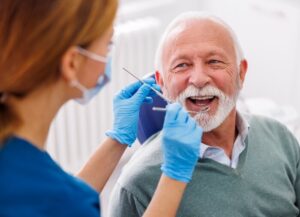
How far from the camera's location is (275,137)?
174 cm

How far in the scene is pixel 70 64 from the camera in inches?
41.1

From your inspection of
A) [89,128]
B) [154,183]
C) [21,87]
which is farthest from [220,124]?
[89,128]

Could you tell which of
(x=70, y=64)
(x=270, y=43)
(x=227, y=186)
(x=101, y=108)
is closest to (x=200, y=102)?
(x=227, y=186)

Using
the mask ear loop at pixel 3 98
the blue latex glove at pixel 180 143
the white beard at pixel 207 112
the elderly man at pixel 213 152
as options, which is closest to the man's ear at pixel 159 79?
the elderly man at pixel 213 152

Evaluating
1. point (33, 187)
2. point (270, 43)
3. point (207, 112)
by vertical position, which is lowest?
point (33, 187)

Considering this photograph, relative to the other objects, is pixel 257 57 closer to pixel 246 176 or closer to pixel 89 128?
pixel 89 128

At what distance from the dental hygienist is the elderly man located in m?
0.43

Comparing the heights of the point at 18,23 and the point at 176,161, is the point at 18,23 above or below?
above

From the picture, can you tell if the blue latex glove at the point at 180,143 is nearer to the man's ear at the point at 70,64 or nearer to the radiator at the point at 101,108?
the man's ear at the point at 70,64

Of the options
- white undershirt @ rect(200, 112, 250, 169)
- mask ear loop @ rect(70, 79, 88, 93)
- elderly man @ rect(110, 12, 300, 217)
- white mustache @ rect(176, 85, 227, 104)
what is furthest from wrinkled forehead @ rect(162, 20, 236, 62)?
mask ear loop @ rect(70, 79, 88, 93)

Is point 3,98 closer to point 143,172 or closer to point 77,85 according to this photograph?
point 77,85

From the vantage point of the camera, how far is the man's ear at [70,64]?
1016 mm

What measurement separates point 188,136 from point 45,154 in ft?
1.27

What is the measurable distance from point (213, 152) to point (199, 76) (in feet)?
0.81
